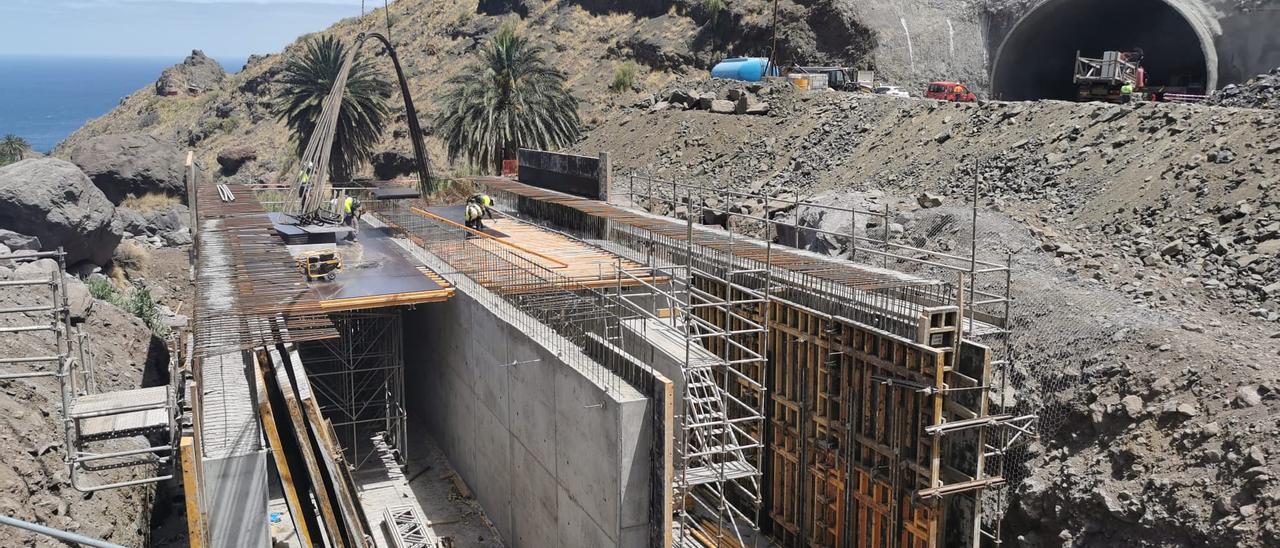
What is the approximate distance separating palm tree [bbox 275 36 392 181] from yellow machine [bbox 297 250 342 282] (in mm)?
22555

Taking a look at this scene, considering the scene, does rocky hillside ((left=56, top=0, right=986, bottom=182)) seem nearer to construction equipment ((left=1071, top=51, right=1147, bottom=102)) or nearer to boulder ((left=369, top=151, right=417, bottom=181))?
boulder ((left=369, top=151, right=417, bottom=181))

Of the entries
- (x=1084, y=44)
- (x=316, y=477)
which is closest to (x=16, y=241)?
(x=316, y=477)

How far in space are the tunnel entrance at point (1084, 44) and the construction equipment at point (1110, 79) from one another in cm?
609

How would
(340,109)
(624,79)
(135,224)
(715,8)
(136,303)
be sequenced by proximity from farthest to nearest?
(715,8) < (624,79) < (340,109) < (135,224) < (136,303)

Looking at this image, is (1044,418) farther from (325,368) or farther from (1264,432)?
(325,368)

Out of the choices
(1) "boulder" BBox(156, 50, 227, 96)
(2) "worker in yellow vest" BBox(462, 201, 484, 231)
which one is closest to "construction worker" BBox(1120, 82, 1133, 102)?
(2) "worker in yellow vest" BBox(462, 201, 484, 231)

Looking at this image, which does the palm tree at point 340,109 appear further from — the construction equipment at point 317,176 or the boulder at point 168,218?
the construction equipment at point 317,176

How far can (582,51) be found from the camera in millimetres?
68938

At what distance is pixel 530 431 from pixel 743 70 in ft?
123

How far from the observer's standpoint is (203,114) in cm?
8269

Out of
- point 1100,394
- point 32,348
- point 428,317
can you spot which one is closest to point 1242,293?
point 1100,394

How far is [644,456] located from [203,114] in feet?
256

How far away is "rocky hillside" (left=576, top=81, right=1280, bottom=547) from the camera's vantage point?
1481 centimetres

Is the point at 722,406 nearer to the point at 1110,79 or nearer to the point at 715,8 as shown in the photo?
the point at 1110,79
